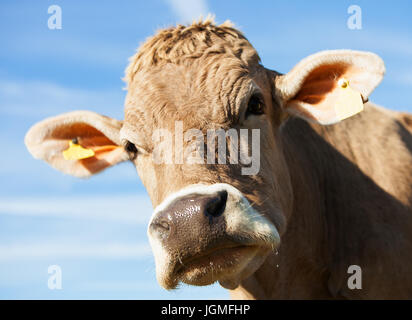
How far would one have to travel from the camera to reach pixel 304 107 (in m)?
5.71

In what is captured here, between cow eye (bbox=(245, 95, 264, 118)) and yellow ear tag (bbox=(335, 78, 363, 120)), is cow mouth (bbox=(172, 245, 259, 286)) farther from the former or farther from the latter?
yellow ear tag (bbox=(335, 78, 363, 120))

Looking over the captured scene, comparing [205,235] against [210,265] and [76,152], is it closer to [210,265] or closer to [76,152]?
[210,265]

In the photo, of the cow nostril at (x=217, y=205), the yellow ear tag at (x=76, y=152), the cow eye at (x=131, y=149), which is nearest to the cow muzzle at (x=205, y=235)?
the cow nostril at (x=217, y=205)

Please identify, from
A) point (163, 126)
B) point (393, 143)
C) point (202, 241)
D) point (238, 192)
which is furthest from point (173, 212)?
point (393, 143)

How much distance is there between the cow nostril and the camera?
4.05 meters

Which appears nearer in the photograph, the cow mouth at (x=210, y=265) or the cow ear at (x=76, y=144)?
the cow mouth at (x=210, y=265)

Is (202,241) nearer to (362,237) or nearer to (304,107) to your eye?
(304,107)

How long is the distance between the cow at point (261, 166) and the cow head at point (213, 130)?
0.04 feet

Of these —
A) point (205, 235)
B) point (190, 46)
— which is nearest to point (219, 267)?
point (205, 235)

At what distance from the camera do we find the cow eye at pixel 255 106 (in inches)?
206

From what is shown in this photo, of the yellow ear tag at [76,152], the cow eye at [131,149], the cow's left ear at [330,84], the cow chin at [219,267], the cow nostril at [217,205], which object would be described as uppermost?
the cow's left ear at [330,84]

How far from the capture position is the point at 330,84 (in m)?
5.73

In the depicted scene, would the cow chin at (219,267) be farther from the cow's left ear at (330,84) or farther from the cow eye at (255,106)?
the cow's left ear at (330,84)
